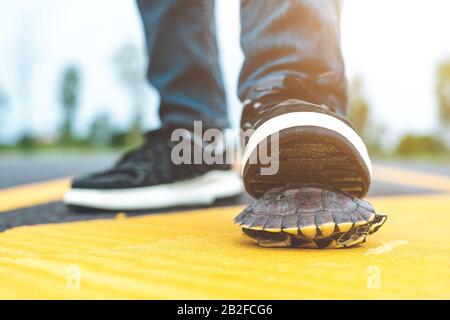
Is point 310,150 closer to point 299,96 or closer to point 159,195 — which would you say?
point 299,96

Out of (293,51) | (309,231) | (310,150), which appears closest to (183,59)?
(293,51)

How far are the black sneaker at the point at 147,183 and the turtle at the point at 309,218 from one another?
88 centimetres

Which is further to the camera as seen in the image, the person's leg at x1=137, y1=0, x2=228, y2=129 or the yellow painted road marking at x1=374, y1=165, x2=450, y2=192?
the yellow painted road marking at x1=374, y1=165, x2=450, y2=192

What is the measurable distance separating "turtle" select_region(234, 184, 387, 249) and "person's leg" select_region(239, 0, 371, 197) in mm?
44

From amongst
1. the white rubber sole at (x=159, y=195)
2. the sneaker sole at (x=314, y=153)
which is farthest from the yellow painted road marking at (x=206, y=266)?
the white rubber sole at (x=159, y=195)

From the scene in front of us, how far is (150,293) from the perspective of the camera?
2.32 feet

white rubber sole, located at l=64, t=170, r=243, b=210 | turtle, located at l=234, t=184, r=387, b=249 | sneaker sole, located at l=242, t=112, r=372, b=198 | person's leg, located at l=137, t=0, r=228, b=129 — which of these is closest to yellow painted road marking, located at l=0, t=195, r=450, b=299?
turtle, located at l=234, t=184, r=387, b=249

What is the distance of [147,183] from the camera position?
1.87m

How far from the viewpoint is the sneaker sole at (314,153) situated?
991 mm

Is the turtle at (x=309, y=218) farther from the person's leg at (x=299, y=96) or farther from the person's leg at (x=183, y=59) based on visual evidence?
the person's leg at (x=183, y=59)

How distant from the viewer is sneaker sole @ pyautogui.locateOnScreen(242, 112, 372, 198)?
0.99 meters

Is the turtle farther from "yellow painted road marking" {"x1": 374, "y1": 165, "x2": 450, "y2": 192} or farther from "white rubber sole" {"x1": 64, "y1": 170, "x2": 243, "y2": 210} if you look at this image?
"yellow painted road marking" {"x1": 374, "y1": 165, "x2": 450, "y2": 192}

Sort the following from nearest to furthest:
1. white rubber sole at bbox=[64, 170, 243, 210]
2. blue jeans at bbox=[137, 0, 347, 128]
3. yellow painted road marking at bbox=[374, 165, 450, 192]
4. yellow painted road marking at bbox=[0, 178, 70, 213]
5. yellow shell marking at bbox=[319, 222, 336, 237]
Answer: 1. yellow shell marking at bbox=[319, 222, 336, 237]
2. blue jeans at bbox=[137, 0, 347, 128]
3. white rubber sole at bbox=[64, 170, 243, 210]
4. yellow painted road marking at bbox=[0, 178, 70, 213]
5. yellow painted road marking at bbox=[374, 165, 450, 192]
